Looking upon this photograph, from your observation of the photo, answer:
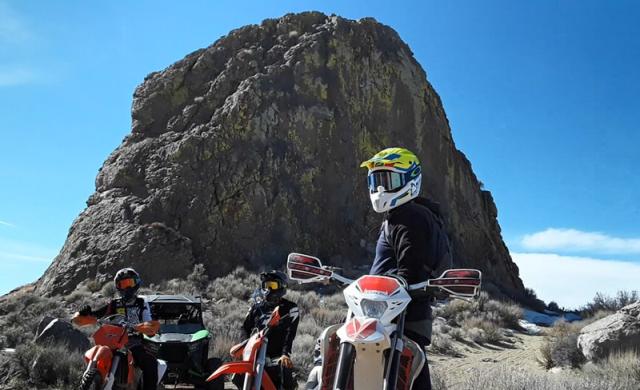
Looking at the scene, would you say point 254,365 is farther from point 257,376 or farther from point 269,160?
point 269,160

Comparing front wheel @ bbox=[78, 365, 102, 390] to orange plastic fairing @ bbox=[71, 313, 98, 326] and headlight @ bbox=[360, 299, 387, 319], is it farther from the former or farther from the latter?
headlight @ bbox=[360, 299, 387, 319]

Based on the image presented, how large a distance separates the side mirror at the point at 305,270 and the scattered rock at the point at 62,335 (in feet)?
22.8

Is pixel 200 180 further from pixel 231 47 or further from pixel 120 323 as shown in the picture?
pixel 120 323

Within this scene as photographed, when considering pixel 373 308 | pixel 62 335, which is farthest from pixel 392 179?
pixel 62 335

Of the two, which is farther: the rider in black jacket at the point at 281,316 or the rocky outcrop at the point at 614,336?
the rocky outcrop at the point at 614,336

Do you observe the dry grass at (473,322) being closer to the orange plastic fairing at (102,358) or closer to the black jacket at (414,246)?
the orange plastic fairing at (102,358)

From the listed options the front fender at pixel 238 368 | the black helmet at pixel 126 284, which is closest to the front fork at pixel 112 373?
the black helmet at pixel 126 284

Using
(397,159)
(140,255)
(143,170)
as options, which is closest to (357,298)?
(397,159)

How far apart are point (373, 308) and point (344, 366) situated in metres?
0.34

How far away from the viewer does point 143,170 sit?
2366 cm

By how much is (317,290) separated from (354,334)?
1736 cm

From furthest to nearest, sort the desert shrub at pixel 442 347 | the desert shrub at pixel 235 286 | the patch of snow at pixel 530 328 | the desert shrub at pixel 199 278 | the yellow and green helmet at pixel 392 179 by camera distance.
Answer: the desert shrub at pixel 199 278, the desert shrub at pixel 235 286, the patch of snow at pixel 530 328, the desert shrub at pixel 442 347, the yellow and green helmet at pixel 392 179

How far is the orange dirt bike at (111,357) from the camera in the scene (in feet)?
18.5

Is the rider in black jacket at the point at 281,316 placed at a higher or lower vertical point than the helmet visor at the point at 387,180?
lower
